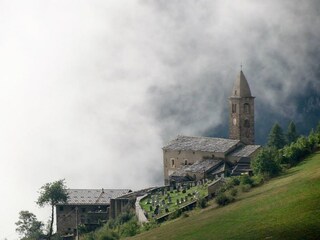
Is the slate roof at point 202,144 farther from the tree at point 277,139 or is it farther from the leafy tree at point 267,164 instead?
the leafy tree at point 267,164

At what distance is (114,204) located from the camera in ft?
355

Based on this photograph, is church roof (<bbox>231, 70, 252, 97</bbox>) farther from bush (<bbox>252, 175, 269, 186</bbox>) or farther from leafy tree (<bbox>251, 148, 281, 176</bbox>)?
bush (<bbox>252, 175, 269, 186</bbox>)

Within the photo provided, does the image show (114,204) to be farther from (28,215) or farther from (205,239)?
(205,239)

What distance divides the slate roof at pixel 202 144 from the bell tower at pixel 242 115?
611cm

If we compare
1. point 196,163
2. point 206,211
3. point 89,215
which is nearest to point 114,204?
point 89,215

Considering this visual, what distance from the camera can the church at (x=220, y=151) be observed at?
10688 centimetres

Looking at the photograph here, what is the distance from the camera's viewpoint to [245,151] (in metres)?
109

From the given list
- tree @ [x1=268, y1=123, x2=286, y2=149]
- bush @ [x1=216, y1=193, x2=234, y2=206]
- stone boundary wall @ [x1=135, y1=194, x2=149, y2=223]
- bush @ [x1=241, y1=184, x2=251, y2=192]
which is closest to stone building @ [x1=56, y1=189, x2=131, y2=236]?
stone boundary wall @ [x1=135, y1=194, x2=149, y2=223]

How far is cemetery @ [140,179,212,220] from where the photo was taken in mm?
90875

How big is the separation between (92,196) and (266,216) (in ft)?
161

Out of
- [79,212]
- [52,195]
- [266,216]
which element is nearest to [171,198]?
[79,212]

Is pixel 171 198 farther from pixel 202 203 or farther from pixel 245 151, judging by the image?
pixel 245 151

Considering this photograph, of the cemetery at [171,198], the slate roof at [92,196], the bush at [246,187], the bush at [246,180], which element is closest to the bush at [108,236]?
the cemetery at [171,198]

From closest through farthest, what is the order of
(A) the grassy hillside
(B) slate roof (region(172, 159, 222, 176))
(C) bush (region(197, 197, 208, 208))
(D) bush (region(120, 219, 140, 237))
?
(A) the grassy hillside < (C) bush (region(197, 197, 208, 208)) < (D) bush (region(120, 219, 140, 237)) < (B) slate roof (region(172, 159, 222, 176))
